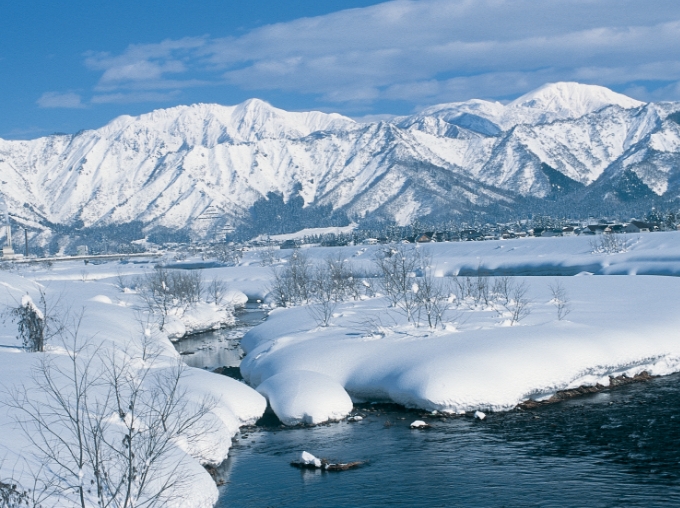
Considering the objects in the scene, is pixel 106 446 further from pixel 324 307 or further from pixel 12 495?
pixel 324 307

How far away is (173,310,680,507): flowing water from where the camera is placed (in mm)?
18969

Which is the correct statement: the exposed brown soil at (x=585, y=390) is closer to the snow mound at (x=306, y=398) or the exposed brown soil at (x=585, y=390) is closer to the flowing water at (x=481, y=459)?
the flowing water at (x=481, y=459)

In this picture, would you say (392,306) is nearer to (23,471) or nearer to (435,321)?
(435,321)

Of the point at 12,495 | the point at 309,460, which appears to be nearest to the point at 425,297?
the point at 309,460

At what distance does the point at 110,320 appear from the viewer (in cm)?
4897

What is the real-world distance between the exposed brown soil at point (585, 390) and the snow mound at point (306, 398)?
6993mm

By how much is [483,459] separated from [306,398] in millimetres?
8008

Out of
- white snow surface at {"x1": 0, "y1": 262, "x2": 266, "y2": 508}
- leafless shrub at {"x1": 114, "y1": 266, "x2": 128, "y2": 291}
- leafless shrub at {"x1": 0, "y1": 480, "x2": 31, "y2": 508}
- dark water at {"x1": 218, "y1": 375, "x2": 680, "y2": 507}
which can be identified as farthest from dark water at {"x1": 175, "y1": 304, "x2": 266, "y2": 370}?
leafless shrub at {"x1": 114, "y1": 266, "x2": 128, "y2": 291}

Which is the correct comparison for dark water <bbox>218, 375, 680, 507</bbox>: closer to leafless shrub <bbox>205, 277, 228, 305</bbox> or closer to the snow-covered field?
the snow-covered field

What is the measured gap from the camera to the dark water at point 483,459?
19.0 metres

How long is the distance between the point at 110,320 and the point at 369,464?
3191 cm

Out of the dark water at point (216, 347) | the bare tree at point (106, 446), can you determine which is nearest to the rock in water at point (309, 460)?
the bare tree at point (106, 446)

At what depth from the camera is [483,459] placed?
21578 mm

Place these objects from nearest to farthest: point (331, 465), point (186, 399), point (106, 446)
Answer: point (106, 446) → point (331, 465) → point (186, 399)
